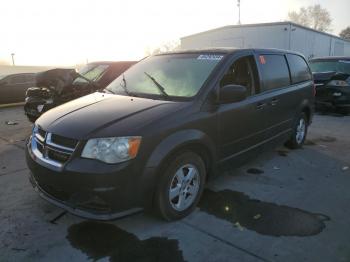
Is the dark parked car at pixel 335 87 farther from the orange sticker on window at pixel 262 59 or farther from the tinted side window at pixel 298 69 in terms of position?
the orange sticker on window at pixel 262 59

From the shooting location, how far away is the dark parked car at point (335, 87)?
1030 cm

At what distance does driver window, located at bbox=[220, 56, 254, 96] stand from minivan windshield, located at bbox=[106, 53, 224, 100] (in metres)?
0.24

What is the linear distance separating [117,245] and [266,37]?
24538 mm

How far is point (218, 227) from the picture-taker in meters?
3.58

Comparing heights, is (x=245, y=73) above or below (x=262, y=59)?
below

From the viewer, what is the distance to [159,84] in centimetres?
425

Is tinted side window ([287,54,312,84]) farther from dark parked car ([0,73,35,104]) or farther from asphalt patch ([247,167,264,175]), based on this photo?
dark parked car ([0,73,35,104])

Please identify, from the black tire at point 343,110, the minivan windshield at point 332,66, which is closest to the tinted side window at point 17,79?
the minivan windshield at point 332,66

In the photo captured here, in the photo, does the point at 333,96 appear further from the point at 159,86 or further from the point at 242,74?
the point at 159,86

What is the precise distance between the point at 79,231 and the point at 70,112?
4.01ft

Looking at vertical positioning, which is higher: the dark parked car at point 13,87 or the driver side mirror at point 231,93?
the driver side mirror at point 231,93

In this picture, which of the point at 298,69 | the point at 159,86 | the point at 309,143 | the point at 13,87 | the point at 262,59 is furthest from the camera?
the point at 13,87

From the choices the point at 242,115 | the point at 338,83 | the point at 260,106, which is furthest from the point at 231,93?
the point at 338,83

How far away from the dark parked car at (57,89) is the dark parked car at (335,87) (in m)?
6.12
